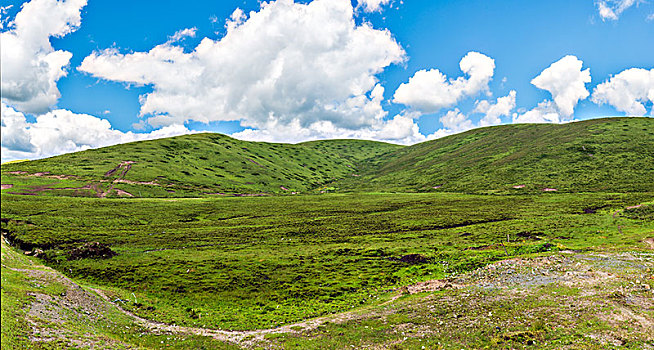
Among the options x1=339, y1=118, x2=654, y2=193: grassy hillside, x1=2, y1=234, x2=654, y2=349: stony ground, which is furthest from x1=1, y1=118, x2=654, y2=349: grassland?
x1=339, y1=118, x2=654, y2=193: grassy hillside

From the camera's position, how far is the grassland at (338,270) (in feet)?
90.8

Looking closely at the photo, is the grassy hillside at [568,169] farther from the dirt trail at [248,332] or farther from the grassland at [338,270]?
the dirt trail at [248,332]

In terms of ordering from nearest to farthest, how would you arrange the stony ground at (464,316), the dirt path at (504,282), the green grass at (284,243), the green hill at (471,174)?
the stony ground at (464,316), the dirt path at (504,282), the green grass at (284,243), the green hill at (471,174)

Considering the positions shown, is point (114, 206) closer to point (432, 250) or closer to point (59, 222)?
point (59, 222)

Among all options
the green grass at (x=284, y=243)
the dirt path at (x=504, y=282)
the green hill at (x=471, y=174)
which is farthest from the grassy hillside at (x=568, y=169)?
the dirt path at (x=504, y=282)

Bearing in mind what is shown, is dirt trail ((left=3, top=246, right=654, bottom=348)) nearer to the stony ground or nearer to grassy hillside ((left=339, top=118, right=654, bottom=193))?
the stony ground

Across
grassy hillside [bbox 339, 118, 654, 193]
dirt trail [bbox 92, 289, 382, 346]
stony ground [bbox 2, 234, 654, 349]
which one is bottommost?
dirt trail [bbox 92, 289, 382, 346]

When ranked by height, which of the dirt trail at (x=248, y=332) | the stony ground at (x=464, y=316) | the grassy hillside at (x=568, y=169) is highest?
the grassy hillside at (x=568, y=169)

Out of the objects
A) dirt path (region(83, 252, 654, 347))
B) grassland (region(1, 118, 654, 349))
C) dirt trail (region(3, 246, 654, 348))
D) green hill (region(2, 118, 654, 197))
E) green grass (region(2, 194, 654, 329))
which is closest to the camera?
grassland (region(1, 118, 654, 349))

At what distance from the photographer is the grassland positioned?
27688 mm

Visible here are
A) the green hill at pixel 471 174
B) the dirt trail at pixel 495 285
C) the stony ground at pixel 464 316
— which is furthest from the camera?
the green hill at pixel 471 174

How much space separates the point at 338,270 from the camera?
52.5 metres

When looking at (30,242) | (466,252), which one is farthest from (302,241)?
(30,242)

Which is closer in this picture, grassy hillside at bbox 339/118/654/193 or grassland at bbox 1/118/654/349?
grassland at bbox 1/118/654/349
